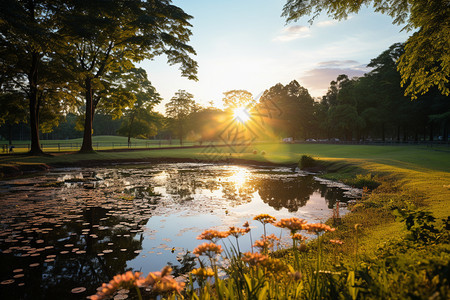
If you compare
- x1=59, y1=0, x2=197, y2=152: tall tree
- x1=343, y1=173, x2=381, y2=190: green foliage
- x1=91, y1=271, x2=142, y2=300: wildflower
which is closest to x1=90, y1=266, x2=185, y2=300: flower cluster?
x1=91, y1=271, x2=142, y2=300: wildflower

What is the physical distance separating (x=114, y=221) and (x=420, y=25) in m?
13.5

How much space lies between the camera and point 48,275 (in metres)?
5.48

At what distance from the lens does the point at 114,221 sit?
30.2 feet

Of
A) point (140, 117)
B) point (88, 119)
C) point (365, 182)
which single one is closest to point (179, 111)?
point (140, 117)

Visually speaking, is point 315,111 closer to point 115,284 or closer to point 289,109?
point 289,109

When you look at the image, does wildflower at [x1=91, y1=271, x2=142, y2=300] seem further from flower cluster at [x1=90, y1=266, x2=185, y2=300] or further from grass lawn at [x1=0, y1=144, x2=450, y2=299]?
grass lawn at [x1=0, y1=144, x2=450, y2=299]

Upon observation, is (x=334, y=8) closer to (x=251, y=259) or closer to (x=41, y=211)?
(x=251, y=259)

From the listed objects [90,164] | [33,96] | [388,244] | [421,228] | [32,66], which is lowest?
[90,164]

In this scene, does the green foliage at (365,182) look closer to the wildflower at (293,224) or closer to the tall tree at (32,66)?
the wildflower at (293,224)

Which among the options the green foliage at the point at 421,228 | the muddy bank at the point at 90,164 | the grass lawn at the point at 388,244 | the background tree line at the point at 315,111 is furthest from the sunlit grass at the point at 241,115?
the green foliage at the point at 421,228

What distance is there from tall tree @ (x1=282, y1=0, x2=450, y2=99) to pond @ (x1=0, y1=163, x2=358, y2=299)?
646 centimetres

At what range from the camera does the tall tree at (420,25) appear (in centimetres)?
924

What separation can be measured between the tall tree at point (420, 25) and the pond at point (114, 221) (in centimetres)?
646

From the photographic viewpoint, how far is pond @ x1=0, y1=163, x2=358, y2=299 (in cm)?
564
